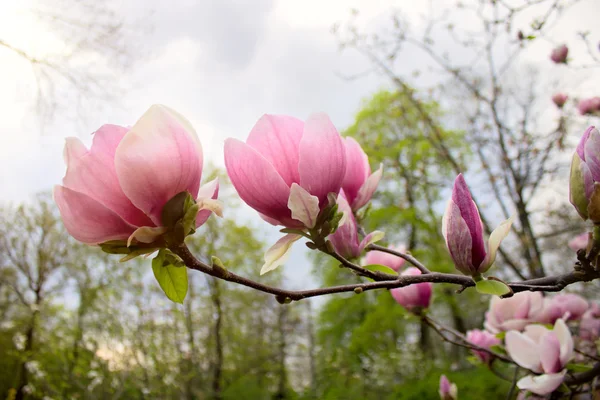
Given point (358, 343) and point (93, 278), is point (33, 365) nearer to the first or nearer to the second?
point (93, 278)

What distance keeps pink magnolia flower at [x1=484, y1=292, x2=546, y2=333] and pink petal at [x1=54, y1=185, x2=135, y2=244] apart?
31.9 inches

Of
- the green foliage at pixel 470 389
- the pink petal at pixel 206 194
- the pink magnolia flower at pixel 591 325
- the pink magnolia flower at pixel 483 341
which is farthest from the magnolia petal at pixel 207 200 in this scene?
the green foliage at pixel 470 389

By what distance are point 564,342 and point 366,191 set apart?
0.49 meters

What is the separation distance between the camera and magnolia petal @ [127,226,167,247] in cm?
39

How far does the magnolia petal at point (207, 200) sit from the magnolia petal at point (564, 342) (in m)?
0.67

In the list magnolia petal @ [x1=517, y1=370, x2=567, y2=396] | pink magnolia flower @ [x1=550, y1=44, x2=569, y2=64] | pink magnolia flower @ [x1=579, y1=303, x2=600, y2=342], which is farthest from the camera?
pink magnolia flower @ [x1=550, y1=44, x2=569, y2=64]

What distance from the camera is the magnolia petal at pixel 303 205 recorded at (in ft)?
1.32

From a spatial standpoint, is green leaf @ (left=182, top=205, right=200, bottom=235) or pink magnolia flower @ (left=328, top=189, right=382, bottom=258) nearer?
green leaf @ (left=182, top=205, right=200, bottom=235)

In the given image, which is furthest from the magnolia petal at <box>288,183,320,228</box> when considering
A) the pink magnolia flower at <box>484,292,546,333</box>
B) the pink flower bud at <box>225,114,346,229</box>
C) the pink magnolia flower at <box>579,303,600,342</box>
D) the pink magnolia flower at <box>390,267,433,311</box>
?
the pink magnolia flower at <box>579,303,600,342</box>

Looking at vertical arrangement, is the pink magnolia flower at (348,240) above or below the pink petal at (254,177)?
below

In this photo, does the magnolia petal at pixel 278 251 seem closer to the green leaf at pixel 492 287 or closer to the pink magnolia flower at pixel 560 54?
the green leaf at pixel 492 287

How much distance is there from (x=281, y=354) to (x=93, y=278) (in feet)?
15.2

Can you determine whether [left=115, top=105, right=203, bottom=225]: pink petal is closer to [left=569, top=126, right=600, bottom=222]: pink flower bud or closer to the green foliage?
[left=569, top=126, right=600, bottom=222]: pink flower bud

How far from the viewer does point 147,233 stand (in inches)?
→ 15.3
